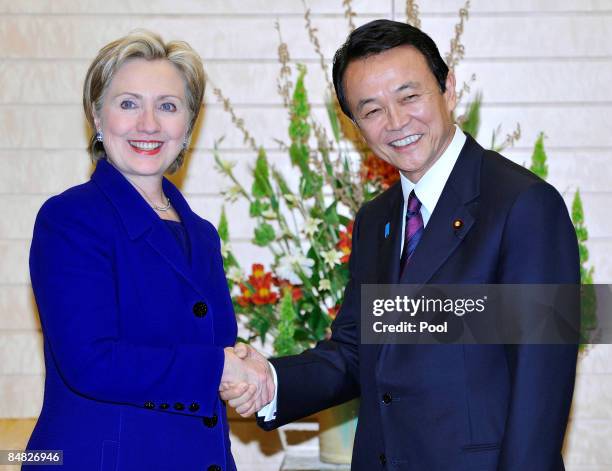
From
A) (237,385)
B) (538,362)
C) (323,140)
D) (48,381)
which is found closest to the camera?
(538,362)

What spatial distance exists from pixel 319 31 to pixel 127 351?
1700mm

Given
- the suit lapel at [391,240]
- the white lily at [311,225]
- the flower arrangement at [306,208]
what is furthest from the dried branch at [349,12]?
the suit lapel at [391,240]

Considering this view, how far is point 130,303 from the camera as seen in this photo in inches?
76.7

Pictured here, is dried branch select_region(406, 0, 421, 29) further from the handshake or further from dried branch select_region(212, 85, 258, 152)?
the handshake

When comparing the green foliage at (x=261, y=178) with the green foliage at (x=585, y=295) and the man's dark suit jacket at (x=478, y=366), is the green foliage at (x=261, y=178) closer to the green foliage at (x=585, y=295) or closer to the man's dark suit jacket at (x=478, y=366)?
the man's dark suit jacket at (x=478, y=366)

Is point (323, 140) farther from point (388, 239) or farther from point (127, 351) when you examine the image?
point (127, 351)

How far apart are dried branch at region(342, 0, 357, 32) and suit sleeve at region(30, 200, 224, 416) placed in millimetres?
1505

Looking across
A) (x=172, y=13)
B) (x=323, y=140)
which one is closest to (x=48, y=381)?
(x=323, y=140)

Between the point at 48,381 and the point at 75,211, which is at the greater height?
the point at 75,211

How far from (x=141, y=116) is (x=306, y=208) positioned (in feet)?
3.80

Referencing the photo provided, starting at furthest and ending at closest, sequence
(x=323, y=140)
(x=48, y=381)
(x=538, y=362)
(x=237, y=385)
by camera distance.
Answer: (x=323, y=140) → (x=237, y=385) → (x=48, y=381) → (x=538, y=362)

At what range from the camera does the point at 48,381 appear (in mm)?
1975

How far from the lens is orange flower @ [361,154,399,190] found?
2.93 m

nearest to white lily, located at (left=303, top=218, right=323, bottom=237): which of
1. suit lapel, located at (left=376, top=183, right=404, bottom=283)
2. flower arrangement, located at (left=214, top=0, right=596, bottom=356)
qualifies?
flower arrangement, located at (left=214, top=0, right=596, bottom=356)
